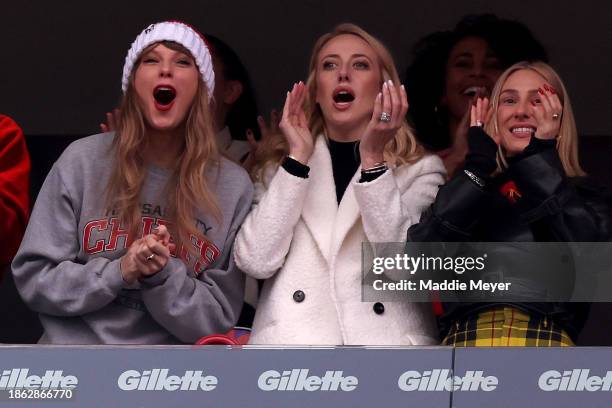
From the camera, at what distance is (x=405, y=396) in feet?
15.7

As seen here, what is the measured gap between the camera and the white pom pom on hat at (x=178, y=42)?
17.5 feet

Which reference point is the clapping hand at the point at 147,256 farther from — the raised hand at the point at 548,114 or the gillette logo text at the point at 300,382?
the raised hand at the point at 548,114

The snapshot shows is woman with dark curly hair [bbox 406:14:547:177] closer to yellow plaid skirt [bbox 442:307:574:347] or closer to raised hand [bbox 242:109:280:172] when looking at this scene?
raised hand [bbox 242:109:280:172]

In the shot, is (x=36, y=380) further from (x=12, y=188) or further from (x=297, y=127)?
(x=297, y=127)

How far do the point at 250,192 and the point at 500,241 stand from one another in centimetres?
82

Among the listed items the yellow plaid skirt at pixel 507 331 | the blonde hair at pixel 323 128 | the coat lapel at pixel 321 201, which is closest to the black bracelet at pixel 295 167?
the coat lapel at pixel 321 201

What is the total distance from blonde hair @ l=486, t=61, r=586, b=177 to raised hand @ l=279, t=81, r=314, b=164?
1.90ft

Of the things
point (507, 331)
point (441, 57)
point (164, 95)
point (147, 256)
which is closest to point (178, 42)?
point (164, 95)

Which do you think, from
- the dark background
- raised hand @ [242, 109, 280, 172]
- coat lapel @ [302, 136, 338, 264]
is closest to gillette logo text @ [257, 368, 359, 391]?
coat lapel @ [302, 136, 338, 264]

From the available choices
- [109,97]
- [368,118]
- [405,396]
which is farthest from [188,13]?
[405,396]

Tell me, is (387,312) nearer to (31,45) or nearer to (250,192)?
(250,192)

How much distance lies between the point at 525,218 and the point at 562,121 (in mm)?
402

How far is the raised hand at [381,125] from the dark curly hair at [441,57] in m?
0.61

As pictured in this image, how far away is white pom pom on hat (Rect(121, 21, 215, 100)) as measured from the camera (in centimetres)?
534
